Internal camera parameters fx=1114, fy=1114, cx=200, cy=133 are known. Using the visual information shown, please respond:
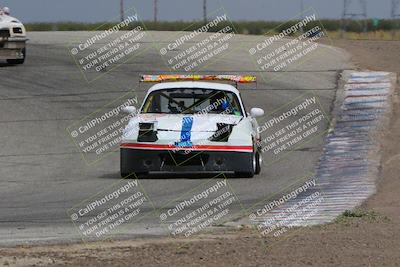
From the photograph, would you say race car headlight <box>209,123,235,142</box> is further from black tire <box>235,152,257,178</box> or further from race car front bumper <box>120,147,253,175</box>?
black tire <box>235,152,257,178</box>

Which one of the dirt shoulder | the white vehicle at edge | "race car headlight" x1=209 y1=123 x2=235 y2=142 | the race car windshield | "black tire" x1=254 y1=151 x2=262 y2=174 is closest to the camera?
the dirt shoulder

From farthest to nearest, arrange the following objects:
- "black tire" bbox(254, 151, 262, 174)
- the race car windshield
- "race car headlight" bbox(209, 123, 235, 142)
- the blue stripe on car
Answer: the race car windshield < "black tire" bbox(254, 151, 262, 174) < "race car headlight" bbox(209, 123, 235, 142) < the blue stripe on car

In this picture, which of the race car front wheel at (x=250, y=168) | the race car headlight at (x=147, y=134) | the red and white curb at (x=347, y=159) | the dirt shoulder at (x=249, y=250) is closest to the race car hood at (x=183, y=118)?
the race car headlight at (x=147, y=134)

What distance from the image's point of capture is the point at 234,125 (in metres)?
14.8

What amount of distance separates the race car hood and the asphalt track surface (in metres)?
0.69

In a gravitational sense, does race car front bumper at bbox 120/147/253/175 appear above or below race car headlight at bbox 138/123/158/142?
below

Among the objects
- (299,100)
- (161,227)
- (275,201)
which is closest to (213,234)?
(161,227)

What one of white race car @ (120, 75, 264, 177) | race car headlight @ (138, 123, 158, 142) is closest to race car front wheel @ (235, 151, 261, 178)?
white race car @ (120, 75, 264, 177)

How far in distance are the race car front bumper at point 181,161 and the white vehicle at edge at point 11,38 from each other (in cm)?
1299

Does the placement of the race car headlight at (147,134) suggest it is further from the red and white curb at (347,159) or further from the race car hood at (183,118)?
the red and white curb at (347,159)

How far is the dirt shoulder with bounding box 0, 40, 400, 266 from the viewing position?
7.98 meters

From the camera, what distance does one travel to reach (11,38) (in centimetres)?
2689

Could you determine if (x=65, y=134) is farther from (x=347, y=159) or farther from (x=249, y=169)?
(x=249, y=169)

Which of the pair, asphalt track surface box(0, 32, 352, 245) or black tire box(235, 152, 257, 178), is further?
black tire box(235, 152, 257, 178)
